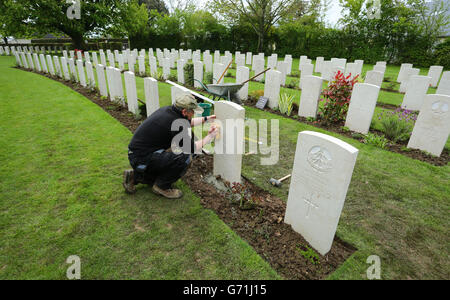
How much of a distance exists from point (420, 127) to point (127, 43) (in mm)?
31251

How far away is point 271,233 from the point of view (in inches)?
105

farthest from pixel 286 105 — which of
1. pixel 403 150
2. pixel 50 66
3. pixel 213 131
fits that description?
pixel 50 66

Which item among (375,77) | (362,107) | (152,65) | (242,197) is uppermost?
(375,77)

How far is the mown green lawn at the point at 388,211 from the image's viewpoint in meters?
2.36

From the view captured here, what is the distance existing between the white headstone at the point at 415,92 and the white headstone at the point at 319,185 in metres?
6.53

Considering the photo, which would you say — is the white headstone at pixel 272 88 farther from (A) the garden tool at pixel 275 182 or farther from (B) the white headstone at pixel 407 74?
(B) the white headstone at pixel 407 74

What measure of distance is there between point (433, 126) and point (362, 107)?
1312mm

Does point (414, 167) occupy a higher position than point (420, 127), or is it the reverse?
point (420, 127)

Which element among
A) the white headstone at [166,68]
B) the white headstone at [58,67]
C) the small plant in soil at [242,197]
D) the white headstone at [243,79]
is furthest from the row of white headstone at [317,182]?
the white headstone at [58,67]

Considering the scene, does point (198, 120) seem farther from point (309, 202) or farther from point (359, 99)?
point (359, 99)

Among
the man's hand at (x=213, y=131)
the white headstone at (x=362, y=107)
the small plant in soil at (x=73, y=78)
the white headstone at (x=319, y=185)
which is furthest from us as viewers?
the small plant in soil at (x=73, y=78)
